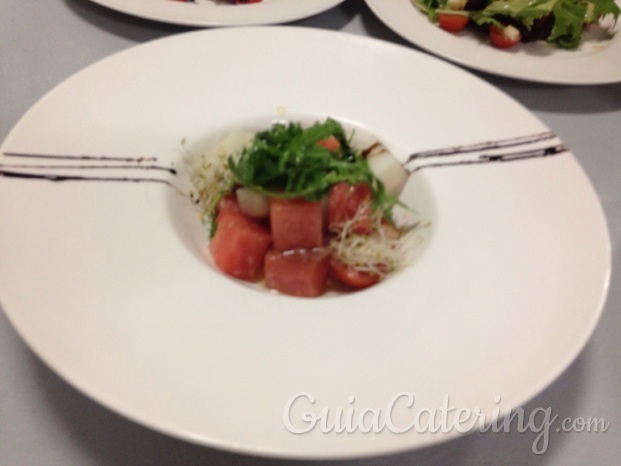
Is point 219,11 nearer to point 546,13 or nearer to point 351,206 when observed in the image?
point 351,206

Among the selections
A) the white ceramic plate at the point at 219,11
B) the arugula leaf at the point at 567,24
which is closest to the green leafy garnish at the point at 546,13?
the arugula leaf at the point at 567,24

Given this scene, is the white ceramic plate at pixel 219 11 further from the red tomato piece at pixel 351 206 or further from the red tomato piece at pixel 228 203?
the red tomato piece at pixel 351 206

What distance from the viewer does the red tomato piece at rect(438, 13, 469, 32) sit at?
6.78ft

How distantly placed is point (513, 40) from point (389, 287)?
134cm

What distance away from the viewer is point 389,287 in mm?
1094

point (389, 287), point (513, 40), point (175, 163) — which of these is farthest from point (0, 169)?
point (513, 40)

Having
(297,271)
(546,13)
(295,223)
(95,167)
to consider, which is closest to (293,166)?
(295,223)

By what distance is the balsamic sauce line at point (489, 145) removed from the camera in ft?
4.63

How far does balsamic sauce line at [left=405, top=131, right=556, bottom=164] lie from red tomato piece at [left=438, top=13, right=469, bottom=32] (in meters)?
0.83

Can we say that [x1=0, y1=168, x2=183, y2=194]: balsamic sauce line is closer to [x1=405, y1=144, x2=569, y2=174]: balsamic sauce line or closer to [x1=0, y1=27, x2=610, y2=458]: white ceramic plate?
[x1=0, y1=27, x2=610, y2=458]: white ceramic plate

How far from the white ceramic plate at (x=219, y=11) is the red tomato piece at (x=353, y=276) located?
923 mm

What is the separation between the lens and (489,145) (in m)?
1.42

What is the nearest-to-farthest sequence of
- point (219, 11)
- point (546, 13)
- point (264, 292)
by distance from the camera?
point (264, 292), point (219, 11), point (546, 13)

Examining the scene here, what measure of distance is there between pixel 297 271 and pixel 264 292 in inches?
7.3
